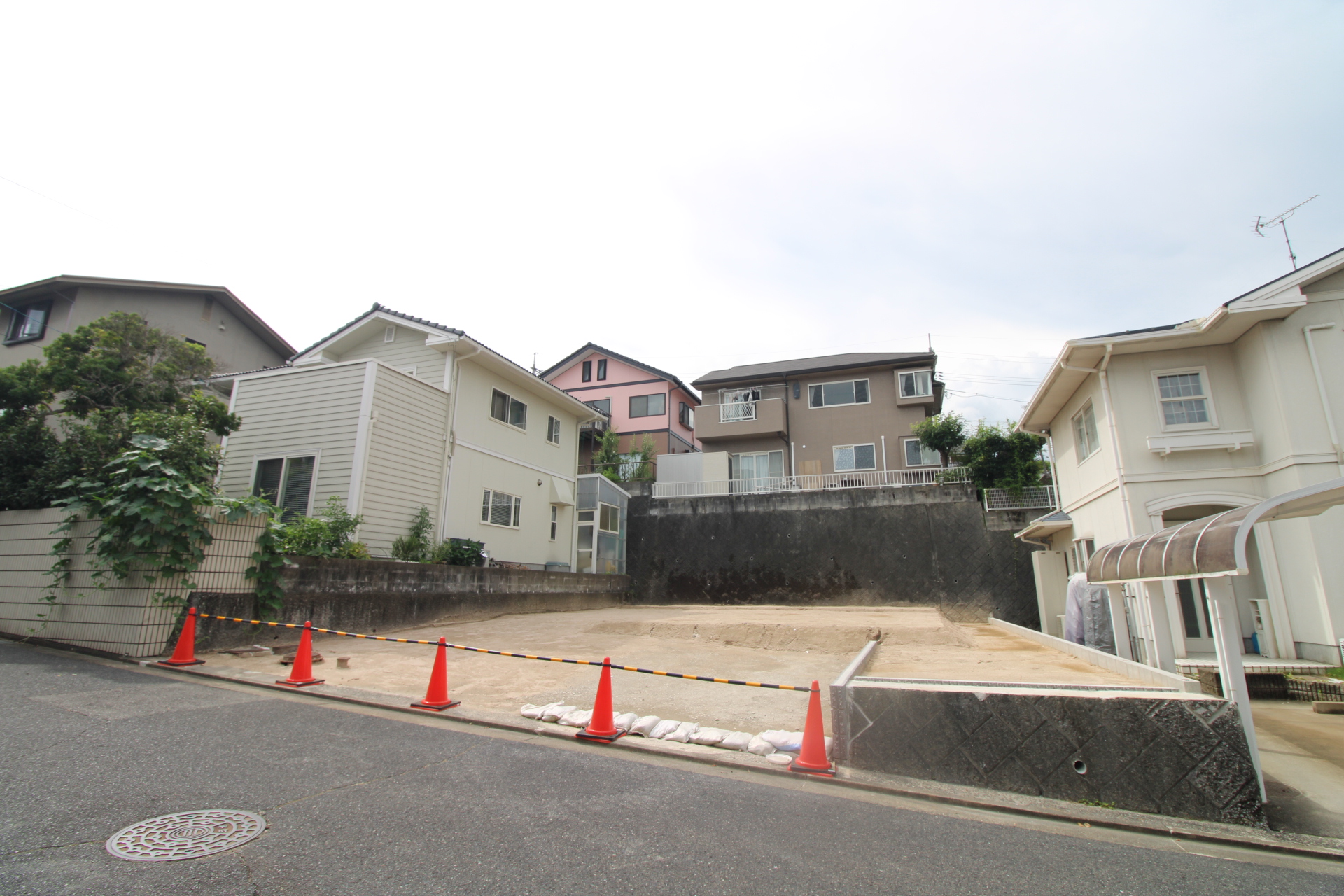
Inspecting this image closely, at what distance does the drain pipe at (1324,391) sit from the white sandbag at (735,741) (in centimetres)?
1012

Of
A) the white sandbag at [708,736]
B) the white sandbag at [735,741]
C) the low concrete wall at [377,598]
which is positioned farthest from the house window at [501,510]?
the white sandbag at [735,741]

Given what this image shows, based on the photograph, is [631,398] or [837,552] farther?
[631,398]

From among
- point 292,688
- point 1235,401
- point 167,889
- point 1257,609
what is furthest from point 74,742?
point 1235,401

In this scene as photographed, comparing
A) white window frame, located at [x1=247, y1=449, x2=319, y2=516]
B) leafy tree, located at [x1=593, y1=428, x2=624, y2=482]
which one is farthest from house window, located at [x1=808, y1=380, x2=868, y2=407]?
white window frame, located at [x1=247, y1=449, x2=319, y2=516]

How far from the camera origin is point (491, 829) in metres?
3.32

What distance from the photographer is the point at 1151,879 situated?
3188 millimetres

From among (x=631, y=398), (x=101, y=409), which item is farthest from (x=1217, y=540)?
(x=631, y=398)

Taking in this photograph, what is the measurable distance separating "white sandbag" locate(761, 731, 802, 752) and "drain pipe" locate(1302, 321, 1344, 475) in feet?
32.2

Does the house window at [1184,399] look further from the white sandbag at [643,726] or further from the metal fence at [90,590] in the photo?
the metal fence at [90,590]

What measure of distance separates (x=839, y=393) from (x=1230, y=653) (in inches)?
872

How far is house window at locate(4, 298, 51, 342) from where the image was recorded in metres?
18.5

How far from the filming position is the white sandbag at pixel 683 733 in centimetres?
529

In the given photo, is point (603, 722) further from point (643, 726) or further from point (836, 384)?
point (836, 384)

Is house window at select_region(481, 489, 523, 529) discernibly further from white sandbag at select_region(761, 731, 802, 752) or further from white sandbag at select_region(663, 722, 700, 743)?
white sandbag at select_region(761, 731, 802, 752)
